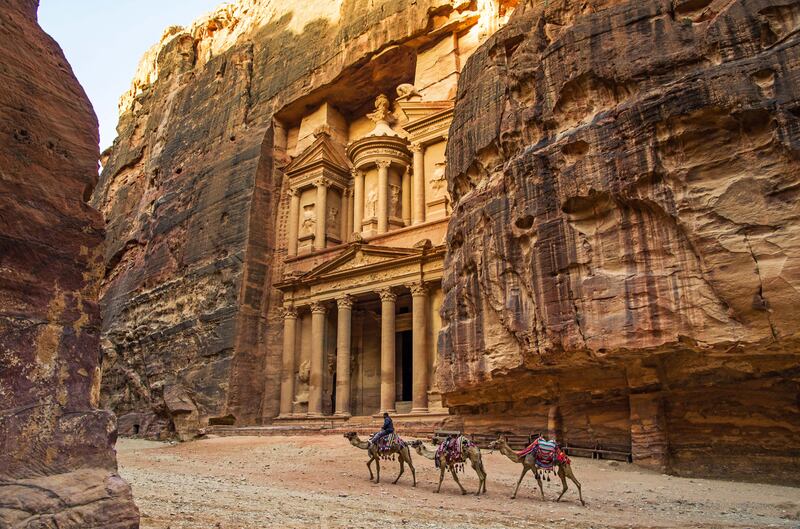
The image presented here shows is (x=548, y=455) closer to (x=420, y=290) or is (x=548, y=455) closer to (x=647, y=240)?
(x=647, y=240)

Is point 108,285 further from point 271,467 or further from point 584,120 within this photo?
point 584,120

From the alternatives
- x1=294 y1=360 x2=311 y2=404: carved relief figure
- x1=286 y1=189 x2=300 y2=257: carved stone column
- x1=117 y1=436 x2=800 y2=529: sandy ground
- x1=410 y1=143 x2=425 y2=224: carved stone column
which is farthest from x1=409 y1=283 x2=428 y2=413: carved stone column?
x1=286 y1=189 x2=300 y2=257: carved stone column

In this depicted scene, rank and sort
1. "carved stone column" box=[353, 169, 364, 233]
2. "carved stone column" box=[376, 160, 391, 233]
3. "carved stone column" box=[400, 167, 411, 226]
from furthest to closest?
"carved stone column" box=[353, 169, 364, 233], "carved stone column" box=[400, 167, 411, 226], "carved stone column" box=[376, 160, 391, 233]

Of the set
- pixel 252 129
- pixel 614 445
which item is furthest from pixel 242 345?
pixel 614 445

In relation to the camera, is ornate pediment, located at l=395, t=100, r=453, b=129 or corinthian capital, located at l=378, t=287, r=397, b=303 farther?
ornate pediment, located at l=395, t=100, r=453, b=129

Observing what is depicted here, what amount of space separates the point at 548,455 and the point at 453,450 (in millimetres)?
1794

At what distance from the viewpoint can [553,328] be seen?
13047 mm

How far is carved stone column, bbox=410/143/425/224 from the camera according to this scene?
29062 mm

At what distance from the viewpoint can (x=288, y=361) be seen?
29.4m

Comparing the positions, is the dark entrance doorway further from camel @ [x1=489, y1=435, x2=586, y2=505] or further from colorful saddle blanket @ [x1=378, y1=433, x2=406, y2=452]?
camel @ [x1=489, y1=435, x2=586, y2=505]

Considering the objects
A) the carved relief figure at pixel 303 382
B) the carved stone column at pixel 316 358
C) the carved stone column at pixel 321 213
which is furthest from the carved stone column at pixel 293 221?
the carved relief figure at pixel 303 382

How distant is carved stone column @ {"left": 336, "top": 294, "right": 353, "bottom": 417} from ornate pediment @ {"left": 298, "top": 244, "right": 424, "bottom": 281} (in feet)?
4.96

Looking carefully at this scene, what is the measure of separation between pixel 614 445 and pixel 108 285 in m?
35.0

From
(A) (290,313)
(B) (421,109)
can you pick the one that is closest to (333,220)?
(A) (290,313)
